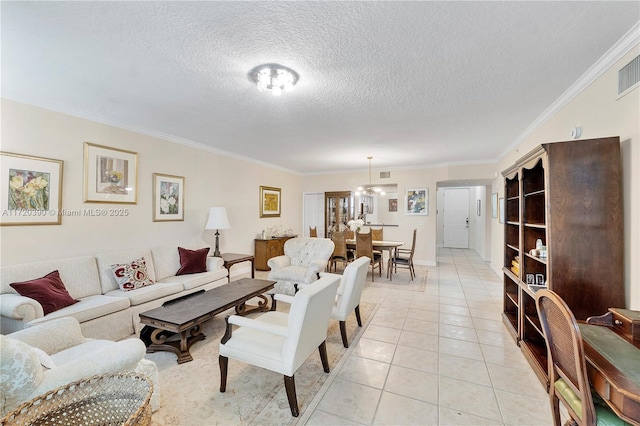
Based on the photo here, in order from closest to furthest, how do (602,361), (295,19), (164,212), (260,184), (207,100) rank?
1. (602,361)
2. (295,19)
3. (207,100)
4. (164,212)
5. (260,184)

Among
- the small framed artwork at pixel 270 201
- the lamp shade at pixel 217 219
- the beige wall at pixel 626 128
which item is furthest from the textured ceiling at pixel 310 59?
the small framed artwork at pixel 270 201

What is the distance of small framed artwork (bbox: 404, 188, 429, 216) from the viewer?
6754 millimetres

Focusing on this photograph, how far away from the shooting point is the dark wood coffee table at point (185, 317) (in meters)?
2.38

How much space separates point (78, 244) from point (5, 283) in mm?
807

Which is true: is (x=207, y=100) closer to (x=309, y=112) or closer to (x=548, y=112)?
(x=309, y=112)

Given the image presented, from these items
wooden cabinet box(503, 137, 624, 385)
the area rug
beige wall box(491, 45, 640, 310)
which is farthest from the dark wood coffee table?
beige wall box(491, 45, 640, 310)

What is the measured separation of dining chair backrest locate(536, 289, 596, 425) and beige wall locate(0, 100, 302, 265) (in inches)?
179

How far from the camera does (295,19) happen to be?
1.64m

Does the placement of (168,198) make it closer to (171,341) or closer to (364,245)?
(171,341)

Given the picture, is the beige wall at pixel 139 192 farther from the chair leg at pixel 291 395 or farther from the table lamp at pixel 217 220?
the chair leg at pixel 291 395

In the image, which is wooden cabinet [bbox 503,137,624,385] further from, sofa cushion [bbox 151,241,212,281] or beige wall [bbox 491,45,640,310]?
sofa cushion [bbox 151,241,212,281]

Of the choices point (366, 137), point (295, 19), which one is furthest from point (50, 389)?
point (366, 137)

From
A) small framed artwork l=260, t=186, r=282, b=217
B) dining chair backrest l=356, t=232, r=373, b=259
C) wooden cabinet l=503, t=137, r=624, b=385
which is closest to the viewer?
wooden cabinet l=503, t=137, r=624, b=385

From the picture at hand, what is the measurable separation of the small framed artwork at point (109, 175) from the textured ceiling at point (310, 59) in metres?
0.45
